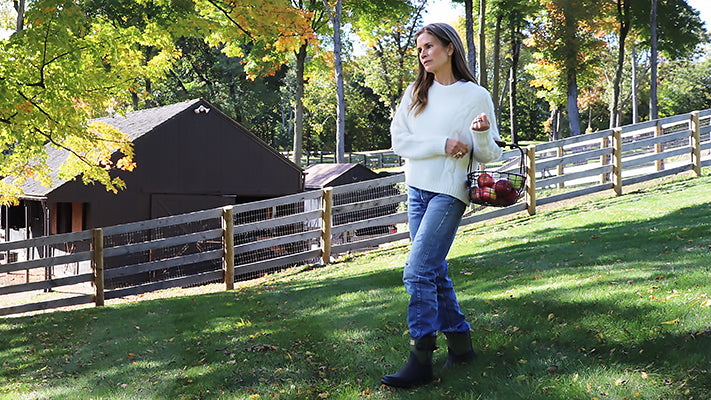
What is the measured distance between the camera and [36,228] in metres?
20.3

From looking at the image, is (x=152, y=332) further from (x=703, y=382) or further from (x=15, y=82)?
(x=703, y=382)

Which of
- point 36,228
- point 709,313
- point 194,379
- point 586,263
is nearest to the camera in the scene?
point 709,313

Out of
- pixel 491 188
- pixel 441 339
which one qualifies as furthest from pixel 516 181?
pixel 441 339

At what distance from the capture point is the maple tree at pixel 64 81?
7.89 meters

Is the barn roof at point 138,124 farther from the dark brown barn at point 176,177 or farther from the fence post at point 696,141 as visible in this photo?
the fence post at point 696,141

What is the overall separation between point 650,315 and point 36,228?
19922mm

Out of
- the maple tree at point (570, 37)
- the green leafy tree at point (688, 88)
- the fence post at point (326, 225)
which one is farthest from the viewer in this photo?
the green leafy tree at point (688, 88)

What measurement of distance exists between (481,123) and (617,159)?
1175 cm

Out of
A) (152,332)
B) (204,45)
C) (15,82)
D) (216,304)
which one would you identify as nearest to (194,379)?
(152,332)

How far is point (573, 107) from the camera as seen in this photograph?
2603 centimetres

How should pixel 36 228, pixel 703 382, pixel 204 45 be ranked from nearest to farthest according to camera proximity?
pixel 703 382 < pixel 36 228 < pixel 204 45

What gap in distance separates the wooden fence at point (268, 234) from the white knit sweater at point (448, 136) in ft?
26.0

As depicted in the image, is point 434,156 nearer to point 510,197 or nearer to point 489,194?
point 489,194

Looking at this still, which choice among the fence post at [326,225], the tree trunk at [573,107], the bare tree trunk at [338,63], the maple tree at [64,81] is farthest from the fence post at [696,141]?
the maple tree at [64,81]
